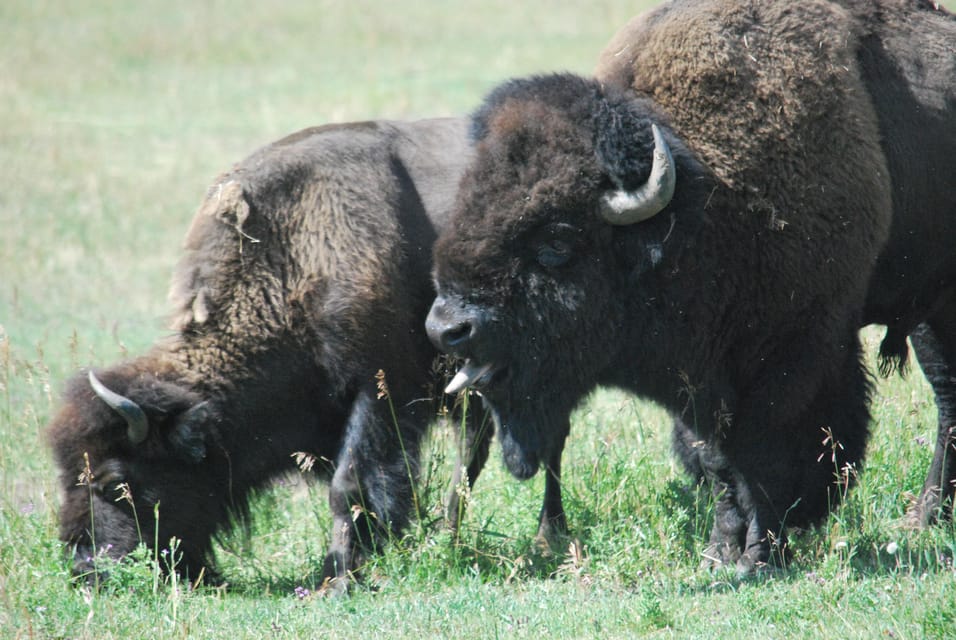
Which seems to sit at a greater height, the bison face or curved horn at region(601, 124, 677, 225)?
curved horn at region(601, 124, 677, 225)

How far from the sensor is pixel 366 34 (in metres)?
26.4

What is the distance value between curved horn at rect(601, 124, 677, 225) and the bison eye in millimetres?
218

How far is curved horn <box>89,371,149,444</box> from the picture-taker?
5418 millimetres

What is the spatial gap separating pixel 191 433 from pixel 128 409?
1.16ft

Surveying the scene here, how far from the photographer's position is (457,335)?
477 cm

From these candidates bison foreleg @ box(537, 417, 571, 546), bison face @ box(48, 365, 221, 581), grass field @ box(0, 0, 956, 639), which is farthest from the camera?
bison foreleg @ box(537, 417, 571, 546)

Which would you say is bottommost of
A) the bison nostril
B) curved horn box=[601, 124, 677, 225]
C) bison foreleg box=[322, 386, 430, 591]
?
bison foreleg box=[322, 386, 430, 591]

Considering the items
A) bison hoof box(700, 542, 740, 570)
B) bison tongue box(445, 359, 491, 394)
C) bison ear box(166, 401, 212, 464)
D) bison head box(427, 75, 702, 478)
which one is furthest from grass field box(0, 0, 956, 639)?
bison tongue box(445, 359, 491, 394)

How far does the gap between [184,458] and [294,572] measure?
35.0 inches

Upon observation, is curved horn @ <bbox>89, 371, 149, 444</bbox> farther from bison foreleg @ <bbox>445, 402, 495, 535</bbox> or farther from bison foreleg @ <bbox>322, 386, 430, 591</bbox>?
bison foreleg @ <bbox>445, 402, 495, 535</bbox>

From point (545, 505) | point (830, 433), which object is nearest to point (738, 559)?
point (830, 433)

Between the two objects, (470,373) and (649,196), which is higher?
(649,196)

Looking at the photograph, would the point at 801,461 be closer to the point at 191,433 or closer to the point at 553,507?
the point at 553,507

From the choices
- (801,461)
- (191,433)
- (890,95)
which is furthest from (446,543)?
(890,95)
